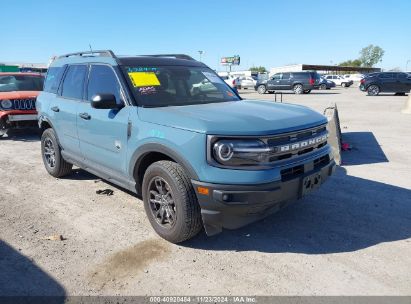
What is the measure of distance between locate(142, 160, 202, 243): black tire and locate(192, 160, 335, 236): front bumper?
0.44ft

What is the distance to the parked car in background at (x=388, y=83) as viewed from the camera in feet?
78.4

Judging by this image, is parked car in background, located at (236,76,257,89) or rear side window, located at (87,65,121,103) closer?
rear side window, located at (87,65,121,103)

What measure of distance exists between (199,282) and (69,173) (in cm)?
388

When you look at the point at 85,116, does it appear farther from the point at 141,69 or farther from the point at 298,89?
the point at 298,89

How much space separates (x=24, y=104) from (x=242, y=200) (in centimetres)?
801

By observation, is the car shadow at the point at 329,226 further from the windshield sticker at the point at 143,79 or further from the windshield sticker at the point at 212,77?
the windshield sticker at the point at 212,77

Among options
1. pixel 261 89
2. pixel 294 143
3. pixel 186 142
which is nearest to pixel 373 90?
pixel 261 89

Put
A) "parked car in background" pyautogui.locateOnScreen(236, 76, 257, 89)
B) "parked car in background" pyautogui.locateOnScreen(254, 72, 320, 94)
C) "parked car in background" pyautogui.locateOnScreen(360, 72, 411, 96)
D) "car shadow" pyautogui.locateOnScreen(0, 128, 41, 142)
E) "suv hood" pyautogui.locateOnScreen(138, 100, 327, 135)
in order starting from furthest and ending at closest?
"parked car in background" pyautogui.locateOnScreen(236, 76, 257, 89) < "parked car in background" pyautogui.locateOnScreen(254, 72, 320, 94) < "parked car in background" pyautogui.locateOnScreen(360, 72, 411, 96) < "car shadow" pyautogui.locateOnScreen(0, 128, 41, 142) < "suv hood" pyautogui.locateOnScreen(138, 100, 327, 135)

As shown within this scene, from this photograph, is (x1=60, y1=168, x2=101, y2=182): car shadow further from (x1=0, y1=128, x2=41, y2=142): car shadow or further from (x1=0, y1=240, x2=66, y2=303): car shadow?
(x1=0, y1=128, x2=41, y2=142): car shadow

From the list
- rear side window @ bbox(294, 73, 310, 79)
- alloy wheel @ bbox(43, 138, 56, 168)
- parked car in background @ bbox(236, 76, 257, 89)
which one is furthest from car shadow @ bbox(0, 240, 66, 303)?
parked car in background @ bbox(236, 76, 257, 89)

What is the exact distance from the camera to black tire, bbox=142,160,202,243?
3.35 meters

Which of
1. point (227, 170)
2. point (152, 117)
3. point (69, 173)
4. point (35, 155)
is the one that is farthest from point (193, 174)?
point (35, 155)

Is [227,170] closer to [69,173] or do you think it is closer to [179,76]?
[179,76]

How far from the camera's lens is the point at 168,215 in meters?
3.70
